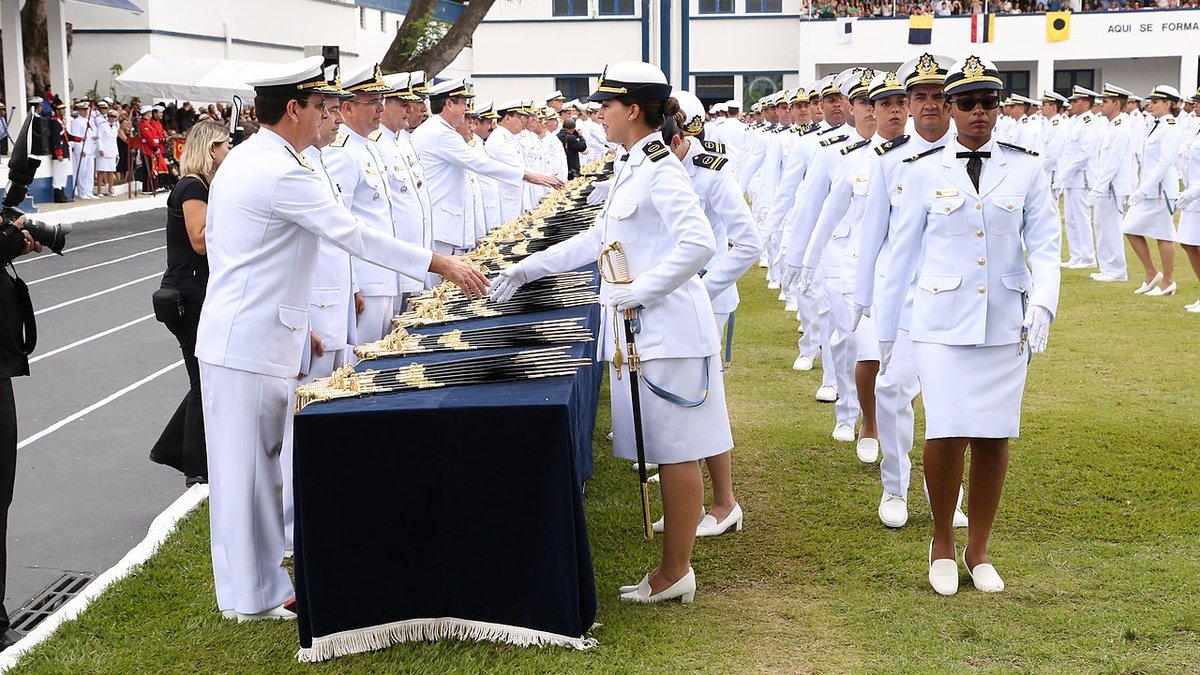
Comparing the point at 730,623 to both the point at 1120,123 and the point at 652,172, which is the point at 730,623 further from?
the point at 1120,123

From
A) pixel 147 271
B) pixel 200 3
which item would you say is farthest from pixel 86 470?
pixel 200 3

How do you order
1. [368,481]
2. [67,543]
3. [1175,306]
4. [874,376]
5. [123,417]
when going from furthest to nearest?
[1175,306] < [123,417] < [874,376] < [67,543] < [368,481]

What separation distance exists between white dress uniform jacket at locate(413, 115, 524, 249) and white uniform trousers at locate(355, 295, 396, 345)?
2.44 metres

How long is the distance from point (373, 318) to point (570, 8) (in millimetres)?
46015

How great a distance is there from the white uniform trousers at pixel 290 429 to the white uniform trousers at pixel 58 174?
19.1 metres

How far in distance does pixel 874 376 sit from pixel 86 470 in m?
4.03

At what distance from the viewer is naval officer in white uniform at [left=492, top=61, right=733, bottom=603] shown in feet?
13.9

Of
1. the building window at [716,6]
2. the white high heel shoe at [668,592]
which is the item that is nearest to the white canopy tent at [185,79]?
the building window at [716,6]

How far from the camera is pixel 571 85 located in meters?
51.6

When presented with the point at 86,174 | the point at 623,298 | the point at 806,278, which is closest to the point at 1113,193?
the point at 806,278

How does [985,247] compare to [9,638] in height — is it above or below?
above

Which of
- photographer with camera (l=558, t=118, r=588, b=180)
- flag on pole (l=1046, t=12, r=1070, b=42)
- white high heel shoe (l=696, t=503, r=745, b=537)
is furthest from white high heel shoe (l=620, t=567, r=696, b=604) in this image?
flag on pole (l=1046, t=12, r=1070, b=42)

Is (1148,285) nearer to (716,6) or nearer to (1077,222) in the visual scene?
(1077,222)

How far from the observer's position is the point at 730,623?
4367mm
